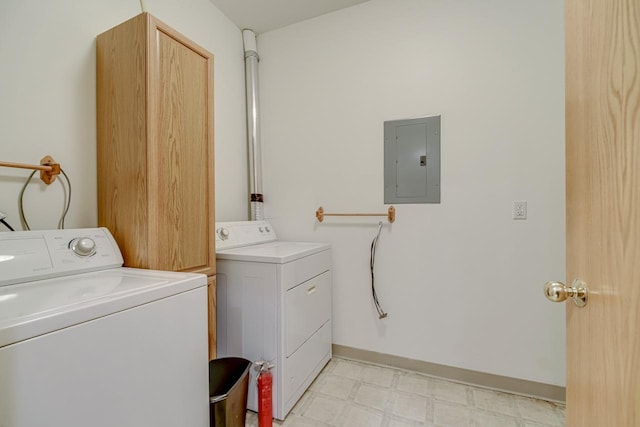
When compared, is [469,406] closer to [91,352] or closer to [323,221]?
[323,221]

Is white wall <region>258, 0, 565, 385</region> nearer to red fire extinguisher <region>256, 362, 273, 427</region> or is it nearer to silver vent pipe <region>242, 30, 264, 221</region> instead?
silver vent pipe <region>242, 30, 264, 221</region>

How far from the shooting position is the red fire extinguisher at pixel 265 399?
4.38 ft

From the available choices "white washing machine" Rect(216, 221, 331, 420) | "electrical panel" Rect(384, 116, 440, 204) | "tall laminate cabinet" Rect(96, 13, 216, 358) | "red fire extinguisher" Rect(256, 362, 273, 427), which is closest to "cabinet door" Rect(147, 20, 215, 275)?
"tall laminate cabinet" Rect(96, 13, 216, 358)

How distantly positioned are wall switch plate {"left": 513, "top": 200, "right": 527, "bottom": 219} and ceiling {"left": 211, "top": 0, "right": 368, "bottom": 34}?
1.72 meters

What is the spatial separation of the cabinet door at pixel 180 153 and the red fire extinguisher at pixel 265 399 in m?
0.59

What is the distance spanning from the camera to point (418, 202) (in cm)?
187

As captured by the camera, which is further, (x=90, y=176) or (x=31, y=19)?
(x=90, y=176)

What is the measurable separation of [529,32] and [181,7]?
2.10m

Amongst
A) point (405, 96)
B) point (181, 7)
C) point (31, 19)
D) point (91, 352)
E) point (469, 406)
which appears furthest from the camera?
point (405, 96)

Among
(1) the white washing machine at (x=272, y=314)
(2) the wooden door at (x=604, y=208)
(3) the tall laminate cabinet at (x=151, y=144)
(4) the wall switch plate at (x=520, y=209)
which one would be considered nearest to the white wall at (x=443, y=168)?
(4) the wall switch plate at (x=520, y=209)

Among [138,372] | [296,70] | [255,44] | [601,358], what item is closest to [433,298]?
[601,358]

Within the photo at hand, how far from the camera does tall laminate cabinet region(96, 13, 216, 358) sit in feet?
3.84

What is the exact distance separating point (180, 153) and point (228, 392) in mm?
1069

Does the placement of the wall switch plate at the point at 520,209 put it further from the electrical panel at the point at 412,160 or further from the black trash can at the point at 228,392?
the black trash can at the point at 228,392
